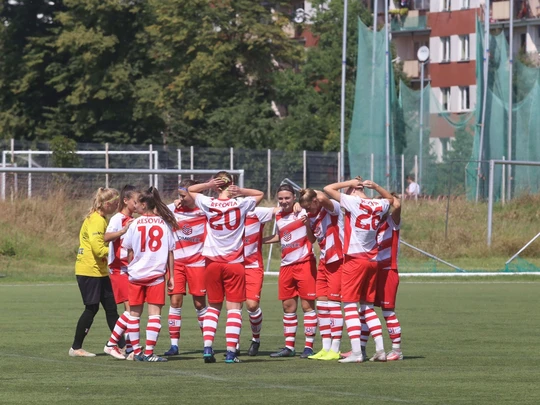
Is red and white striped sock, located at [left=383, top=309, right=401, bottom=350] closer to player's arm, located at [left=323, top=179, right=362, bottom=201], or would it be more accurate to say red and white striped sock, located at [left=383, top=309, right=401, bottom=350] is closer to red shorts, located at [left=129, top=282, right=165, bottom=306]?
player's arm, located at [left=323, top=179, right=362, bottom=201]

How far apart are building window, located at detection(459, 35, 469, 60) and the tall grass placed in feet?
132

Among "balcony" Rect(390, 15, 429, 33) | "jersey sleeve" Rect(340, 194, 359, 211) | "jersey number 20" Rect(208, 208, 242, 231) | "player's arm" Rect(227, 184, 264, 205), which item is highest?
"balcony" Rect(390, 15, 429, 33)

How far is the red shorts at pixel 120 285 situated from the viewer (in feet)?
44.5

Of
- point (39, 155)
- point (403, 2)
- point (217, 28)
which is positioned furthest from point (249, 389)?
point (403, 2)

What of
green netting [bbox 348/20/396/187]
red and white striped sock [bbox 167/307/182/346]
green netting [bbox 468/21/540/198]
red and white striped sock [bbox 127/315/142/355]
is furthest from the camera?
green netting [bbox 468/21/540/198]

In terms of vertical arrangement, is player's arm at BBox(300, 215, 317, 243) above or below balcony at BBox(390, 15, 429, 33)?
below

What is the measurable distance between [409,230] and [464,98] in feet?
140

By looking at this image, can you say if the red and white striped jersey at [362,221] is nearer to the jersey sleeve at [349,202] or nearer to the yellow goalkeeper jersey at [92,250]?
the jersey sleeve at [349,202]

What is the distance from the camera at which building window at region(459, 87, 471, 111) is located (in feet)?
243

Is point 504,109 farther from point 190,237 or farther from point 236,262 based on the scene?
point 236,262

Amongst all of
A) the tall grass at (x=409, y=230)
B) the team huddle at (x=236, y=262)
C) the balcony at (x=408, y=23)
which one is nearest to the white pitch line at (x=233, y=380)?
the team huddle at (x=236, y=262)

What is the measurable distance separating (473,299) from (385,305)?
985 centimetres

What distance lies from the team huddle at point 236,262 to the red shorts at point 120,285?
0.04 feet

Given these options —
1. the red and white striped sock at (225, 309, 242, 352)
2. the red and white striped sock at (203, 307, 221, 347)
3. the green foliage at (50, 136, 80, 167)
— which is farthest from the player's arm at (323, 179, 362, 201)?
the green foliage at (50, 136, 80, 167)
